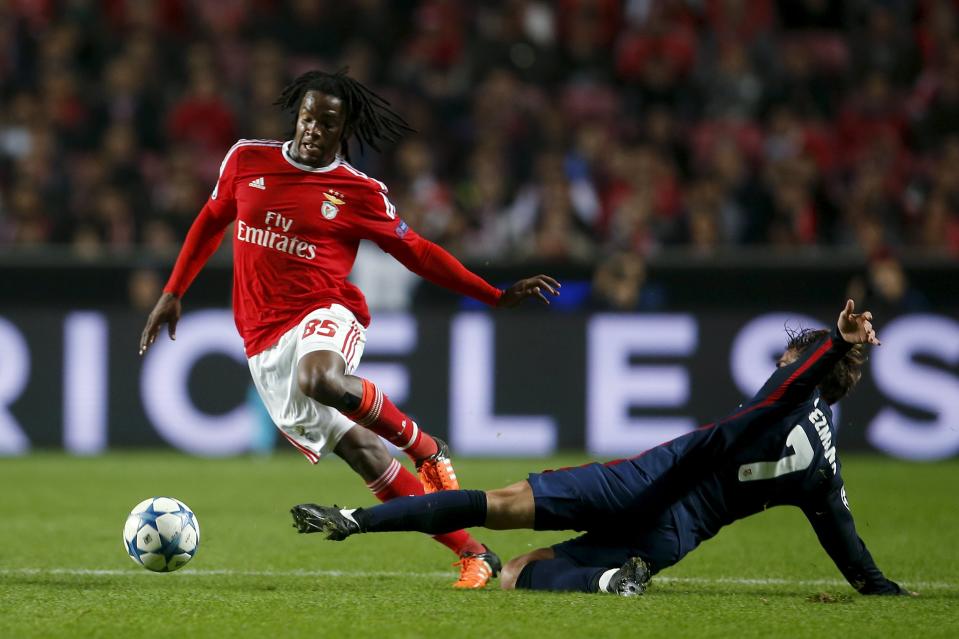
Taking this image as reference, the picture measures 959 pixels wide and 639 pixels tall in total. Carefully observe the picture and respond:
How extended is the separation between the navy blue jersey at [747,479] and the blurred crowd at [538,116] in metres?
5.87

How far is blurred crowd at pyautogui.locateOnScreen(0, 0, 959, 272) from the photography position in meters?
12.2

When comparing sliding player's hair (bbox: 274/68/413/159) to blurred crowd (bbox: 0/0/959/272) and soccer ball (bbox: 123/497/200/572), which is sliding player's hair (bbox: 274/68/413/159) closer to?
soccer ball (bbox: 123/497/200/572)

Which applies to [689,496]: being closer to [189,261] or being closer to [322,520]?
[322,520]

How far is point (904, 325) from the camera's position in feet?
35.9

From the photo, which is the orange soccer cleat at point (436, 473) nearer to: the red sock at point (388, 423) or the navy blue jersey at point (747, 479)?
the red sock at point (388, 423)

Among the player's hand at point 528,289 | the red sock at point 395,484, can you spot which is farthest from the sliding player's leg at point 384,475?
the player's hand at point 528,289

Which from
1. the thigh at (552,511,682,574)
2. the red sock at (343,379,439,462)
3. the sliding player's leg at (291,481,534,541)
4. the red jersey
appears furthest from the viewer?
the red jersey

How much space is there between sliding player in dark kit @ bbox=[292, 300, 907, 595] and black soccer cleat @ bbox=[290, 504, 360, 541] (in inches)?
10.8

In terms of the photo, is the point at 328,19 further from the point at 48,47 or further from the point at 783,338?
the point at 783,338

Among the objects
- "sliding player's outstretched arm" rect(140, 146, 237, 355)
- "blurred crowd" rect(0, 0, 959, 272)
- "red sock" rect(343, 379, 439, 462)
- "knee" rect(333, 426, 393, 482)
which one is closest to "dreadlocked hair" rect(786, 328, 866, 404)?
"red sock" rect(343, 379, 439, 462)

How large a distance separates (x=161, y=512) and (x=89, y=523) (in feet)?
7.42

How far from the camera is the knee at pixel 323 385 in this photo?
5410 mm

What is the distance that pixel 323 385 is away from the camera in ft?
17.7

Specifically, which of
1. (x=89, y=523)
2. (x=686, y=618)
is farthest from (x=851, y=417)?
(x=686, y=618)
